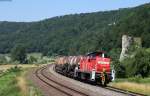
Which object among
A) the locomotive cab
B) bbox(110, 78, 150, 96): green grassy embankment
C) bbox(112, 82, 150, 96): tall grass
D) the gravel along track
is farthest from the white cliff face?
bbox(112, 82, 150, 96): tall grass

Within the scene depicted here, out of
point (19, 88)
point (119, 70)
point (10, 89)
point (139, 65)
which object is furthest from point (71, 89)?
point (139, 65)

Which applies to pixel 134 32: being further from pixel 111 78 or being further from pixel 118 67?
pixel 111 78

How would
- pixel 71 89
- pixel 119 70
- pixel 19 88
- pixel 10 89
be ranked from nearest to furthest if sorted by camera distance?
pixel 19 88
pixel 71 89
pixel 10 89
pixel 119 70

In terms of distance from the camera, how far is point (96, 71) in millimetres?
47062

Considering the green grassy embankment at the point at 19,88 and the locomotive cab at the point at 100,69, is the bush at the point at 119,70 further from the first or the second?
the locomotive cab at the point at 100,69

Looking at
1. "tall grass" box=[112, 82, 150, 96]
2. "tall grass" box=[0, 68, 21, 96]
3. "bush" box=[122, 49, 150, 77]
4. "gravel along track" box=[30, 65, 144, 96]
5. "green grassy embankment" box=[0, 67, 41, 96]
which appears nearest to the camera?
"green grassy embankment" box=[0, 67, 41, 96]

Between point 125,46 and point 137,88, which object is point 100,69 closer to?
point 137,88

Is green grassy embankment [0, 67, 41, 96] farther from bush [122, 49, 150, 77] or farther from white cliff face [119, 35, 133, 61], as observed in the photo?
white cliff face [119, 35, 133, 61]

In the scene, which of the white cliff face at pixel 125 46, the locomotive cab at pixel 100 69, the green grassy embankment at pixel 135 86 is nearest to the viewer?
the green grassy embankment at pixel 135 86

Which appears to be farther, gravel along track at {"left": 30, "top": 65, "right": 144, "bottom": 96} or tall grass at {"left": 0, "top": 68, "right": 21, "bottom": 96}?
tall grass at {"left": 0, "top": 68, "right": 21, "bottom": 96}

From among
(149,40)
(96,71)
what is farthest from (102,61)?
(149,40)

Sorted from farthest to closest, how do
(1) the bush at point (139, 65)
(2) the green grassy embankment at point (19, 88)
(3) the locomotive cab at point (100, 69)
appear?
(1) the bush at point (139, 65), (3) the locomotive cab at point (100, 69), (2) the green grassy embankment at point (19, 88)

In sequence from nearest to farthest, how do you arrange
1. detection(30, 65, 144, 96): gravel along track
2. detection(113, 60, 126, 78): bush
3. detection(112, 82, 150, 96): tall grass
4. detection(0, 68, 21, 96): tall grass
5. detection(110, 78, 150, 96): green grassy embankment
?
detection(30, 65, 144, 96): gravel along track, detection(0, 68, 21, 96): tall grass, detection(112, 82, 150, 96): tall grass, detection(110, 78, 150, 96): green grassy embankment, detection(113, 60, 126, 78): bush

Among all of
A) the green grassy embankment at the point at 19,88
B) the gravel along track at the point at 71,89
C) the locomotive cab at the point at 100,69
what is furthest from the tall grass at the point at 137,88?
the green grassy embankment at the point at 19,88
